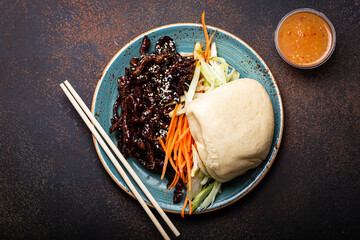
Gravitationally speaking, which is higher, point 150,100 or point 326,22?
point 150,100

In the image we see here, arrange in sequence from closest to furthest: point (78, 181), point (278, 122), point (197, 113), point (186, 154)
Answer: point (197, 113) < point (186, 154) < point (278, 122) < point (78, 181)

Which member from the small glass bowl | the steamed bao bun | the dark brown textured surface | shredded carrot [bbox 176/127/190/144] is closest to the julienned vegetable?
shredded carrot [bbox 176/127/190/144]

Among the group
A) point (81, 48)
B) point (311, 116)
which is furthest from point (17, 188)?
point (311, 116)

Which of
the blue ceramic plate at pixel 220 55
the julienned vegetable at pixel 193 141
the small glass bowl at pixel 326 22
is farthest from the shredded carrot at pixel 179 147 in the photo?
the small glass bowl at pixel 326 22

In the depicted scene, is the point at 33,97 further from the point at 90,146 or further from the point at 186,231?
the point at 186,231

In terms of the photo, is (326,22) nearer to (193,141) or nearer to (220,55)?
(220,55)

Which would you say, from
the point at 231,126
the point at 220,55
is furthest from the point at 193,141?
the point at 220,55
